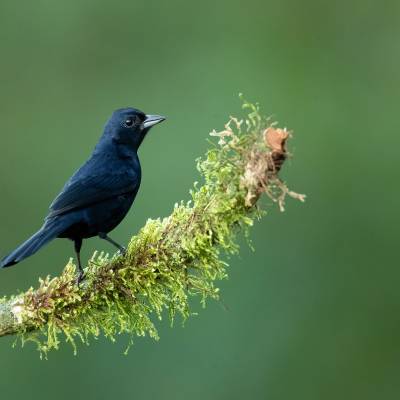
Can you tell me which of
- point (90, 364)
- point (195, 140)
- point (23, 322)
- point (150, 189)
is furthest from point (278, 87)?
point (23, 322)

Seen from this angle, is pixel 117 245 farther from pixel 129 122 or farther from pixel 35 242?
pixel 129 122

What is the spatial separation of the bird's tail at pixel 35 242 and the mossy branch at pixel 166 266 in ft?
0.55

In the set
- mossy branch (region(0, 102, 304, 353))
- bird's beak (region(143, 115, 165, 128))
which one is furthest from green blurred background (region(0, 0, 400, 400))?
mossy branch (region(0, 102, 304, 353))

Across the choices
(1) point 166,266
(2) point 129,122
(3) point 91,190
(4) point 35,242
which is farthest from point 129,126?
(1) point 166,266

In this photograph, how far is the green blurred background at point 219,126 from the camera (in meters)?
7.31

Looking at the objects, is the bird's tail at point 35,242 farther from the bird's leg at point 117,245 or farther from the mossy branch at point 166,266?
the bird's leg at point 117,245

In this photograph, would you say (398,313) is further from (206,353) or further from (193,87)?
(193,87)

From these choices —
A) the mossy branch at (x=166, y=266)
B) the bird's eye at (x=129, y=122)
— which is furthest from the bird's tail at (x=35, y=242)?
the bird's eye at (x=129, y=122)

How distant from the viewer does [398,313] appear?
801 cm

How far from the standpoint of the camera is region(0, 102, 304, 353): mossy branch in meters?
3.60

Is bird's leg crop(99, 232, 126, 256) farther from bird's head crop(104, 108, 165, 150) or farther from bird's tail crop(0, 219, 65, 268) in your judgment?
bird's head crop(104, 108, 165, 150)

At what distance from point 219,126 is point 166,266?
4036mm

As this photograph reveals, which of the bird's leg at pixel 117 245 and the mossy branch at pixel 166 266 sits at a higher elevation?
the bird's leg at pixel 117 245

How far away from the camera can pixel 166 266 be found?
3.91 m
